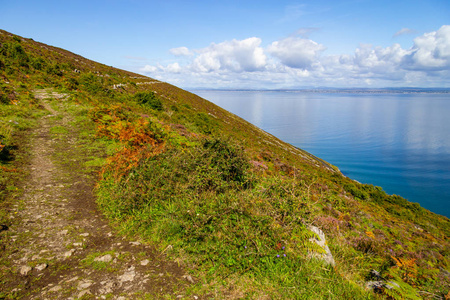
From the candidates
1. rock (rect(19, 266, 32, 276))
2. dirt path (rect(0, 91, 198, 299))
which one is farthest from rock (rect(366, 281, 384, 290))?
rock (rect(19, 266, 32, 276))

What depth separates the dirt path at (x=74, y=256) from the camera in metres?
3.09

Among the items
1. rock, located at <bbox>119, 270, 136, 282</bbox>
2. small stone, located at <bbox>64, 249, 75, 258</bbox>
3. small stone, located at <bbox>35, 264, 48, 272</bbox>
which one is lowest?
rock, located at <bbox>119, 270, 136, 282</bbox>

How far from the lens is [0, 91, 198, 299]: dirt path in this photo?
3086 mm

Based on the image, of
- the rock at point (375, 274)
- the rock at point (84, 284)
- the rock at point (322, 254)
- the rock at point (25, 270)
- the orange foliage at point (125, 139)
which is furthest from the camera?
the orange foliage at point (125, 139)

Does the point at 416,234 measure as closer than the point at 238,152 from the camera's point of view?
No

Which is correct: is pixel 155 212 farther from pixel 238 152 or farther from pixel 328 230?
pixel 328 230

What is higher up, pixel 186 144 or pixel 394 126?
pixel 186 144

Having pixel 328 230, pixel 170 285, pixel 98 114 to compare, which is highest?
pixel 98 114

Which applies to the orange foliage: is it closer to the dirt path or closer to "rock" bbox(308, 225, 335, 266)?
the dirt path

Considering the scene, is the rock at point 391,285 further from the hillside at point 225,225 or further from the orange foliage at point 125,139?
the orange foliage at point 125,139

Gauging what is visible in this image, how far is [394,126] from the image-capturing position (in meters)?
78.8

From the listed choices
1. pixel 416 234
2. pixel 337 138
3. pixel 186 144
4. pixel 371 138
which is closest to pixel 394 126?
pixel 371 138

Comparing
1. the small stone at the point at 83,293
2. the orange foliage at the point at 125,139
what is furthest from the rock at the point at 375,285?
Result: the orange foliage at the point at 125,139

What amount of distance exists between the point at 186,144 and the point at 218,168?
3.56m
